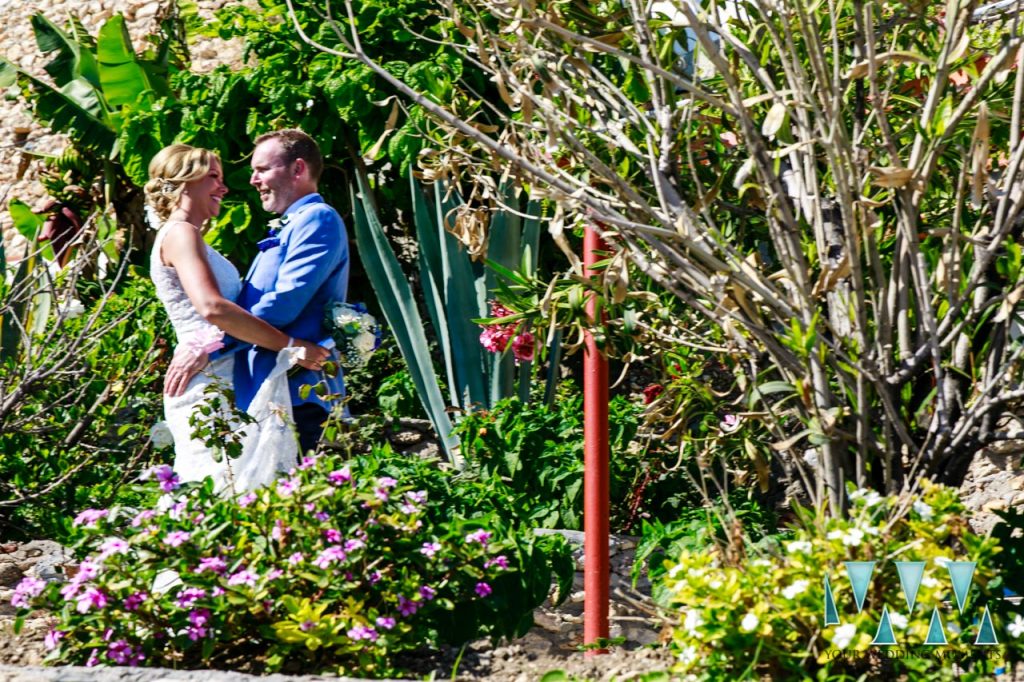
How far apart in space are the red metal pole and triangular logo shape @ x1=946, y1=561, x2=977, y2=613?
953 millimetres

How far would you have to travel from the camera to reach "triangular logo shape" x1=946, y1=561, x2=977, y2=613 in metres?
2.65

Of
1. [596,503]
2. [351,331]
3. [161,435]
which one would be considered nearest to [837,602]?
[596,503]

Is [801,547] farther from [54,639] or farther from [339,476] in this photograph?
[54,639]

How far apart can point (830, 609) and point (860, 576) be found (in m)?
0.10

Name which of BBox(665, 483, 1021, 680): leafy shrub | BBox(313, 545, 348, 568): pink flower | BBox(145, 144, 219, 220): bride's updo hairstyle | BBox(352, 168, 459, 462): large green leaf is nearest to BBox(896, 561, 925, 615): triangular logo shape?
BBox(665, 483, 1021, 680): leafy shrub

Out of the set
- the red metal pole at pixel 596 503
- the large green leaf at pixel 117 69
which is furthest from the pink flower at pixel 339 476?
the large green leaf at pixel 117 69

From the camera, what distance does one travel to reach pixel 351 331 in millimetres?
3910

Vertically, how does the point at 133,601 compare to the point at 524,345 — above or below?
below

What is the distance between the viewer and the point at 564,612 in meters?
3.80

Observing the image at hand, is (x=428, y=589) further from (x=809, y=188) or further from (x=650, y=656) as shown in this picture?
(x=809, y=188)

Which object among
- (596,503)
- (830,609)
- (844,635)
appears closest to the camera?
(844,635)

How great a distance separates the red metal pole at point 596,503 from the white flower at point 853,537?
81 centimetres

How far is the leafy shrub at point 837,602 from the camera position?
2629 millimetres

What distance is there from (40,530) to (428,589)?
2341mm
